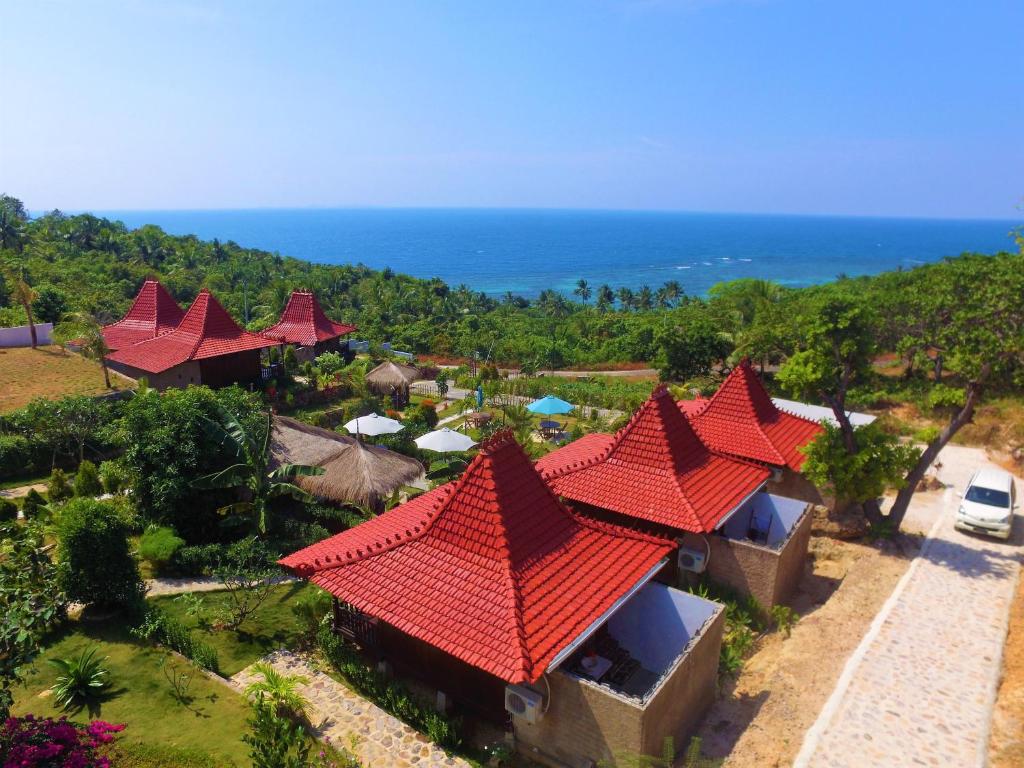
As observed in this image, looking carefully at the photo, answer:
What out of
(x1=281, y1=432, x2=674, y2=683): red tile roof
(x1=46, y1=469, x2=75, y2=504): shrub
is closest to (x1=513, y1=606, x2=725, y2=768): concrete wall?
(x1=281, y1=432, x2=674, y2=683): red tile roof

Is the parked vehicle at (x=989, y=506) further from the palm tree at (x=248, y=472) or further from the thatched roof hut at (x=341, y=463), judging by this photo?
the palm tree at (x=248, y=472)

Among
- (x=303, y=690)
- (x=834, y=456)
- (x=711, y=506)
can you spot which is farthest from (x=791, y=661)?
(x=303, y=690)

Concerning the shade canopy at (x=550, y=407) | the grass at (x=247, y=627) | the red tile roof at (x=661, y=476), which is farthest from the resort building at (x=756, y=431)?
the grass at (x=247, y=627)

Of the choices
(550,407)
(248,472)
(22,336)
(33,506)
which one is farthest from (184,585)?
(22,336)

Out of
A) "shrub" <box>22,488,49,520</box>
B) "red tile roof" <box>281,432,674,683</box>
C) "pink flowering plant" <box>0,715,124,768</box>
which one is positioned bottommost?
"shrub" <box>22,488,49,520</box>

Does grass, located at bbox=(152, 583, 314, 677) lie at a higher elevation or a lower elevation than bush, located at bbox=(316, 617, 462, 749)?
lower

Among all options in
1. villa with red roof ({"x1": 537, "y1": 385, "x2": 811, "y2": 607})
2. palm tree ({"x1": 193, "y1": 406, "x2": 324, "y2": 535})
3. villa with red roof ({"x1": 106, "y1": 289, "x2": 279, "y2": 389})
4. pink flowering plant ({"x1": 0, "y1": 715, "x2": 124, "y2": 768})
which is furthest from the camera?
villa with red roof ({"x1": 106, "y1": 289, "x2": 279, "y2": 389})

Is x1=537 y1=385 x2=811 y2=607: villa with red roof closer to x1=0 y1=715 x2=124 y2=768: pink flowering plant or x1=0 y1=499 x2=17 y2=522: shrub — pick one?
x1=0 y1=715 x2=124 y2=768: pink flowering plant
